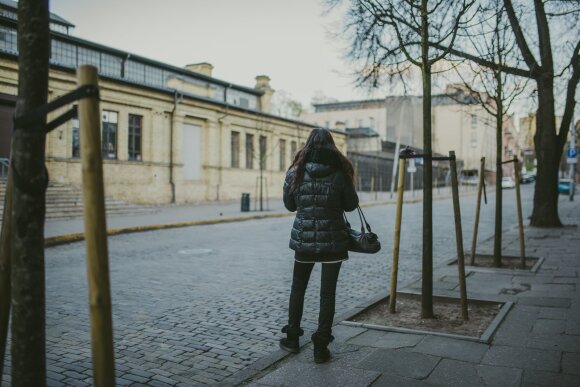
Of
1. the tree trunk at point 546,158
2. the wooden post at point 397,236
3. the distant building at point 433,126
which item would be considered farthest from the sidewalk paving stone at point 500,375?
the distant building at point 433,126

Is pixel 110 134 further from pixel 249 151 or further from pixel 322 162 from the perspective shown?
pixel 322 162

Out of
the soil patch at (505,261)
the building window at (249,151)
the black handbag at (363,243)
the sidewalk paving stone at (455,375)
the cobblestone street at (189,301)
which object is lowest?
the cobblestone street at (189,301)

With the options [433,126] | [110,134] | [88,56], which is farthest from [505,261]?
[433,126]

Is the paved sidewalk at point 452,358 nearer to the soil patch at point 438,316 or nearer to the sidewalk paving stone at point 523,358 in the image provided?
the sidewalk paving stone at point 523,358

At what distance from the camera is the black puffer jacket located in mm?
4238

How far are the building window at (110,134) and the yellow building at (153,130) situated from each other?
2.0 inches

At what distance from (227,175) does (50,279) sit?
2627cm

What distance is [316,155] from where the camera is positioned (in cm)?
424

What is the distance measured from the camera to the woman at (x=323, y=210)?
4227 millimetres

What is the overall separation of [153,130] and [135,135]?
44.0 inches

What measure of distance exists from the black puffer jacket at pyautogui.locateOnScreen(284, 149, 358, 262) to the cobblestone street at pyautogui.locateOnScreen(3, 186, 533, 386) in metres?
1.15

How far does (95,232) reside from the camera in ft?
7.33

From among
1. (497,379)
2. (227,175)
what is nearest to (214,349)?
(497,379)

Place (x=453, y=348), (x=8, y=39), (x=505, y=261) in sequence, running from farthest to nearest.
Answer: (x=8, y=39)
(x=505, y=261)
(x=453, y=348)
